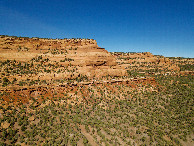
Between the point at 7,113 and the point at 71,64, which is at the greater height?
the point at 71,64

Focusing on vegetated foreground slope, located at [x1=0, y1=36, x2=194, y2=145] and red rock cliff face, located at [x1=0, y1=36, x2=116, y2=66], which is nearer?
vegetated foreground slope, located at [x1=0, y1=36, x2=194, y2=145]

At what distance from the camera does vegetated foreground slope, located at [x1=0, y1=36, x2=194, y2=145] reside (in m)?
13.4

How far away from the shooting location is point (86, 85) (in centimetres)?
2195

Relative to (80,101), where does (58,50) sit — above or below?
above

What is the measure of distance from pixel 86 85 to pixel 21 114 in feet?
37.8

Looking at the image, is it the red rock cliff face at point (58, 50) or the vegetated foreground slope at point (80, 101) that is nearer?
the vegetated foreground slope at point (80, 101)

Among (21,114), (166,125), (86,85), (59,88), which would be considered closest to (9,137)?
(21,114)

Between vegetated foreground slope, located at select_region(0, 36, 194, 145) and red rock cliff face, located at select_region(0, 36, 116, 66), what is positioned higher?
red rock cliff face, located at select_region(0, 36, 116, 66)

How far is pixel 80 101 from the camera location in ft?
62.3

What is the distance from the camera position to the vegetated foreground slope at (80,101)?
43.9ft

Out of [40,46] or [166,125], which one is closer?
[166,125]

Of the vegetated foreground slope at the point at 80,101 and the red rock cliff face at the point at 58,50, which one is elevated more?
the red rock cliff face at the point at 58,50

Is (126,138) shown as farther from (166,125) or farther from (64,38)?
(64,38)

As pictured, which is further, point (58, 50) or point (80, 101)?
point (58, 50)
